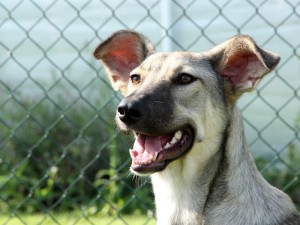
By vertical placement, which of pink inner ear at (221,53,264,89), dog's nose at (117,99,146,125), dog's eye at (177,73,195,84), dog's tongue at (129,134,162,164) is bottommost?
dog's tongue at (129,134,162,164)

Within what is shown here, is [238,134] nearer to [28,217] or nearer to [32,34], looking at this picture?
[28,217]

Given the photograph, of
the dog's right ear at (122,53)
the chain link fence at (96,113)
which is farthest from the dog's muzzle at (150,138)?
the chain link fence at (96,113)

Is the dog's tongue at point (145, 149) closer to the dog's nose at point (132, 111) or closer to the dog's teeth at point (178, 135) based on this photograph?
the dog's teeth at point (178, 135)

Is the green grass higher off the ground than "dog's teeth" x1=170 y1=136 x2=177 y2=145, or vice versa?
"dog's teeth" x1=170 y1=136 x2=177 y2=145

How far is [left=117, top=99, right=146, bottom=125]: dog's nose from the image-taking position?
4.46m

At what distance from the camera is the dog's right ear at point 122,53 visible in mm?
5195

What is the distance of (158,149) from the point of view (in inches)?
183

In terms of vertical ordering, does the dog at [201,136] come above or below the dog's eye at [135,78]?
below

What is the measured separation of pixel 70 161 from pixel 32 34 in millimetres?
1306

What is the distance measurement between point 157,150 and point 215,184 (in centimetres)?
36

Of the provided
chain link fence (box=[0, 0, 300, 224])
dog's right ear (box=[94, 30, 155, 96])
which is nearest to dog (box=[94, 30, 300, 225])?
dog's right ear (box=[94, 30, 155, 96])

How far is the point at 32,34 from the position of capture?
834cm

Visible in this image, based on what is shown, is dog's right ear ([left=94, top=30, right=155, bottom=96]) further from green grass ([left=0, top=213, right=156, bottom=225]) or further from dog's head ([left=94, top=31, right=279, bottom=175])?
green grass ([left=0, top=213, right=156, bottom=225])

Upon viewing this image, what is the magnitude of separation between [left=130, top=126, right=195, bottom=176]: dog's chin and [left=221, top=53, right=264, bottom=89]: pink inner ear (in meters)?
0.40
